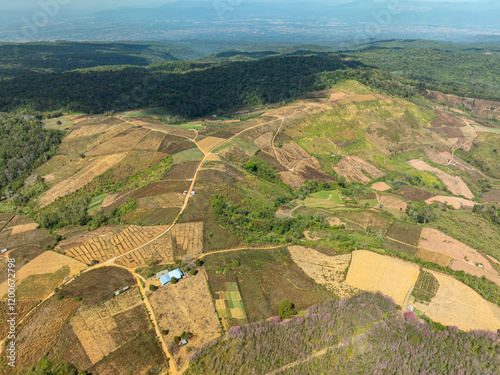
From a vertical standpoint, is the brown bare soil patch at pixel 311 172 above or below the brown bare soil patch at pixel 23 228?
above

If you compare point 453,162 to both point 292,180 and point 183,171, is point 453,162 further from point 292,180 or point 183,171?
point 183,171

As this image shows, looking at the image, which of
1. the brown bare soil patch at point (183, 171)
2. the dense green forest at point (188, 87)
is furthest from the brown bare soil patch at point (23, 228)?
the dense green forest at point (188, 87)

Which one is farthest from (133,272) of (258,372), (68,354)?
(258,372)

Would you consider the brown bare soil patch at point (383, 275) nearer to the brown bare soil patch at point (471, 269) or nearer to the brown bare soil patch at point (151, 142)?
the brown bare soil patch at point (471, 269)

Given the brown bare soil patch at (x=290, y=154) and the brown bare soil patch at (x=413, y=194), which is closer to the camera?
the brown bare soil patch at (x=413, y=194)

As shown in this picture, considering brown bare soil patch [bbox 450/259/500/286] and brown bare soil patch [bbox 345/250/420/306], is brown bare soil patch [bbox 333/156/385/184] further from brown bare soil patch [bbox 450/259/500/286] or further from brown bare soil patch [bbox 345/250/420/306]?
brown bare soil patch [bbox 345/250/420/306]

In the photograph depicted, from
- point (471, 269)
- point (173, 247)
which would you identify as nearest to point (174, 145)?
point (173, 247)

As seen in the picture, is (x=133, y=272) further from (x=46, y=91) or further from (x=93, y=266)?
(x=46, y=91)
